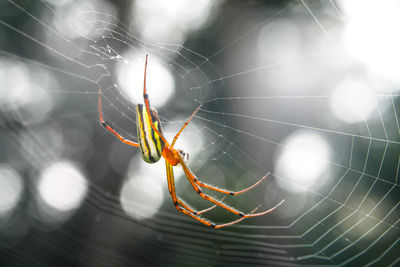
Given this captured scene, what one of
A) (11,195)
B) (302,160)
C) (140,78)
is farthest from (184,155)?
(11,195)

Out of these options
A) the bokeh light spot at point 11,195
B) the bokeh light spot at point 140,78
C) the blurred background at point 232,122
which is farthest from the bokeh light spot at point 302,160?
the bokeh light spot at point 11,195

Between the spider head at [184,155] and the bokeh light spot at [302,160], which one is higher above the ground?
the bokeh light spot at [302,160]

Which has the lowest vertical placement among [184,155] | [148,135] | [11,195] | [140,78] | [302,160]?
[148,135]

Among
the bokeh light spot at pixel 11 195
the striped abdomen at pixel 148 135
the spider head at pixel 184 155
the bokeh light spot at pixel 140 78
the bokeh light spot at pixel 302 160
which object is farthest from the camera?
the bokeh light spot at pixel 11 195

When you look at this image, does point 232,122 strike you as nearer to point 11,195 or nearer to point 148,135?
point 148,135

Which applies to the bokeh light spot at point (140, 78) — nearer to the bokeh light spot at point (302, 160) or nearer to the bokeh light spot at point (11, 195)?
the bokeh light spot at point (302, 160)

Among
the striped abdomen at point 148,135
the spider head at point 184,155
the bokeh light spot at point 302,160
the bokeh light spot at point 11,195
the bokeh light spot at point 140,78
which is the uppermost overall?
the bokeh light spot at point 11,195

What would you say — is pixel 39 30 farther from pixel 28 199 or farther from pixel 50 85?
pixel 28 199
